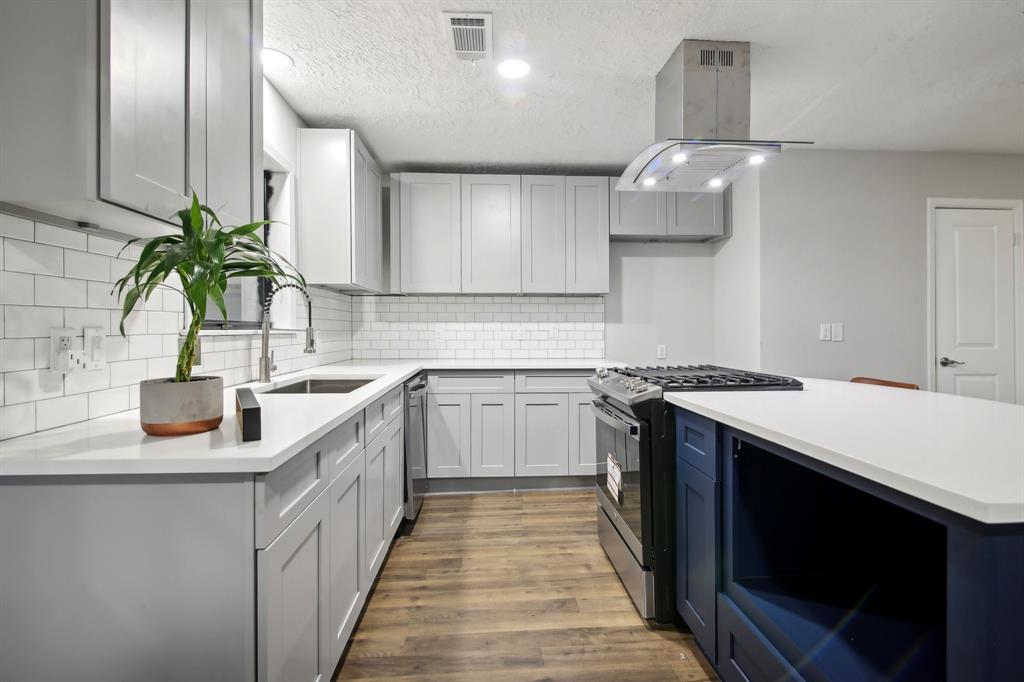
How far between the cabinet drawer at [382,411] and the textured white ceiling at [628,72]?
5.47 feet

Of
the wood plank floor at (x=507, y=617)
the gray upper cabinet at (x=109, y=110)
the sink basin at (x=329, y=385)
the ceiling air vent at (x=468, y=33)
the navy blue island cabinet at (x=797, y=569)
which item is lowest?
the wood plank floor at (x=507, y=617)

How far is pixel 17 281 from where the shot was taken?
1139mm

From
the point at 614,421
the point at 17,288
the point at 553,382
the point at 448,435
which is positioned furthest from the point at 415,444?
the point at 17,288

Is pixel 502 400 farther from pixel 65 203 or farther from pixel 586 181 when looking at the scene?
pixel 65 203

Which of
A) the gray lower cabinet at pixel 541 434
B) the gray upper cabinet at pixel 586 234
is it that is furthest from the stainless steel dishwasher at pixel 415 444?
the gray upper cabinet at pixel 586 234

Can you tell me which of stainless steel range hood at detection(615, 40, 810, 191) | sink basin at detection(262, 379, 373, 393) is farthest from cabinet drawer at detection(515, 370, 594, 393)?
stainless steel range hood at detection(615, 40, 810, 191)

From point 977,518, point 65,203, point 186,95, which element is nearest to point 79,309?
point 65,203

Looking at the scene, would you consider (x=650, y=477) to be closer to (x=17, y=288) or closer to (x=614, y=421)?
(x=614, y=421)

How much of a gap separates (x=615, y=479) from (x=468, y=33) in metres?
2.15

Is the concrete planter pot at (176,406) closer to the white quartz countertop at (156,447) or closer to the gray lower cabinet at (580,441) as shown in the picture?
the white quartz countertop at (156,447)

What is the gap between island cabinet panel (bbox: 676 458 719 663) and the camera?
1.50 meters

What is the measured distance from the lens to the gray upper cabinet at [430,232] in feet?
11.7

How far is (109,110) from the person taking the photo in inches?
38.5

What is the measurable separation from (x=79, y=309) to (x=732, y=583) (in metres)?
2.16
